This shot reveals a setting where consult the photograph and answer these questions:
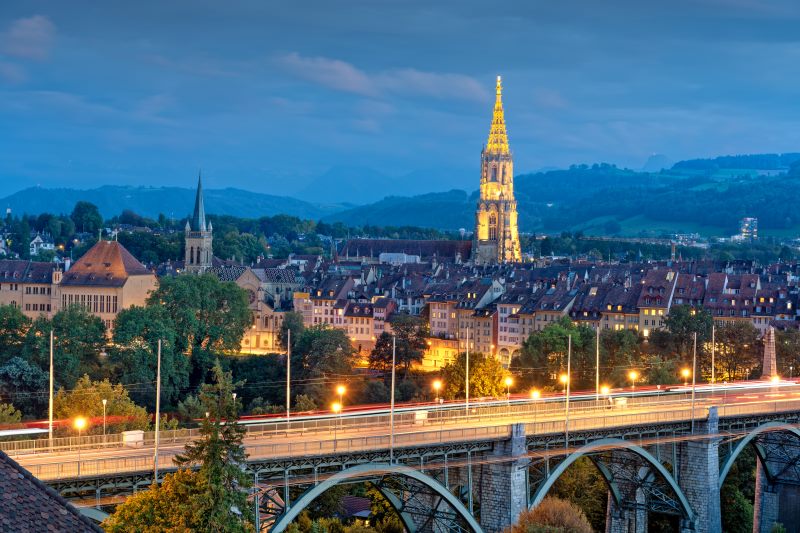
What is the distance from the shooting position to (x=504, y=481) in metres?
52.7

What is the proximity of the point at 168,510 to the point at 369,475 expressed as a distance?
13721 mm

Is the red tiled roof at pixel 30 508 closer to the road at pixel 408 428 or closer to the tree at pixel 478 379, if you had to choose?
the road at pixel 408 428

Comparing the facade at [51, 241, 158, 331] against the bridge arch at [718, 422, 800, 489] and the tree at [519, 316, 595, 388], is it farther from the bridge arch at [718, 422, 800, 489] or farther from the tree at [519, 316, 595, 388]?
the bridge arch at [718, 422, 800, 489]

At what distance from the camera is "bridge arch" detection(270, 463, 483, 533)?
43.4 m

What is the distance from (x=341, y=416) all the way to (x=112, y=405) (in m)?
27.1

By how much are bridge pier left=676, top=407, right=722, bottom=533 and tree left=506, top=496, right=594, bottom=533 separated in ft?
38.4

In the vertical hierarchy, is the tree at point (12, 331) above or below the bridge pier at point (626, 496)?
above

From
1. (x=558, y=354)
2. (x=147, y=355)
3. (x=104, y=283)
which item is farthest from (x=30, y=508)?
(x=104, y=283)

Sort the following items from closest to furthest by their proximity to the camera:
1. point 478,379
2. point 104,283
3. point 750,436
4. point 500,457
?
point 500,457 → point 750,436 → point 478,379 → point 104,283

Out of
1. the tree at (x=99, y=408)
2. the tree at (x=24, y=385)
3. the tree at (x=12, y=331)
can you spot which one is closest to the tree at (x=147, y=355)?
the tree at (x=24, y=385)

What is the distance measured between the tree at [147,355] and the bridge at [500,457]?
4337cm

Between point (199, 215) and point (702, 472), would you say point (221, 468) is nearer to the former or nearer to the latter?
point (702, 472)

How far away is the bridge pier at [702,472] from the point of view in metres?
62.4

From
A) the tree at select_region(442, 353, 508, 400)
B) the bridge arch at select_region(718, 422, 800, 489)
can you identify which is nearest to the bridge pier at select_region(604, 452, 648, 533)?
the bridge arch at select_region(718, 422, 800, 489)
